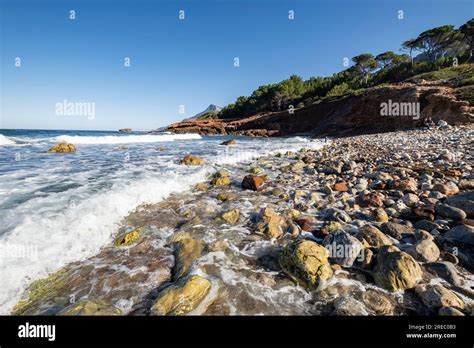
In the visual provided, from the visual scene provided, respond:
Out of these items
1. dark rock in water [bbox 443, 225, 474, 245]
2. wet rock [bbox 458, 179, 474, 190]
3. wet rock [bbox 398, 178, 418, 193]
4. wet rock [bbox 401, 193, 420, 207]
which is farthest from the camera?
wet rock [bbox 398, 178, 418, 193]

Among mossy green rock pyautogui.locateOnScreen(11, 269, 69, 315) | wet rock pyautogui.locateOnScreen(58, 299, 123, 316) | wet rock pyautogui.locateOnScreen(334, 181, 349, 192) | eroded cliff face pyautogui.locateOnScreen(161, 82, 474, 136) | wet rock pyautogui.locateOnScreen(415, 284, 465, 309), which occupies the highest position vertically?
eroded cliff face pyautogui.locateOnScreen(161, 82, 474, 136)

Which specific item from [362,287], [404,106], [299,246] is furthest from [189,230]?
[404,106]

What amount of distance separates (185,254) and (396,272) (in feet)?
8.95

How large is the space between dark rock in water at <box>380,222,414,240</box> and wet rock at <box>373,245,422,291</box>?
91cm

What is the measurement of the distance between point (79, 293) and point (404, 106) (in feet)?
97.3

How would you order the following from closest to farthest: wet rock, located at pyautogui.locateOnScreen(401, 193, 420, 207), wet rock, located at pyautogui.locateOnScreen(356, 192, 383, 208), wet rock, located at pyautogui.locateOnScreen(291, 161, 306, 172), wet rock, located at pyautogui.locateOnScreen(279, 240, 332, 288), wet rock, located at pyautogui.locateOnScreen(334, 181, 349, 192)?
wet rock, located at pyautogui.locateOnScreen(279, 240, 332, 288) → wet rock, located at pyautogui.locateOnScreen(401, 193, 420, 207) → wet rock, located at pyautogui.locateOnScreen(356, 192, 383, 208) → wet rock, located at pyautogui.locateOnScreen(334, 181, 349, 192) → wet rock, located at pyautogui.locateOnScreen(291, 161, 306, 172)

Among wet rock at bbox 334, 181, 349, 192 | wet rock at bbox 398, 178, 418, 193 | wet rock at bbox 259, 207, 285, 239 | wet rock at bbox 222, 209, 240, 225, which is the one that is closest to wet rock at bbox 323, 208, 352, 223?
wet rock at bbox 259, 207, 285, 239

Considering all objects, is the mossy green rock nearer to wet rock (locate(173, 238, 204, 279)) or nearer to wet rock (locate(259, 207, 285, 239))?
wet rock (locate(173, 238, 204, 279))

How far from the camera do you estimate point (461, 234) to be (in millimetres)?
3305

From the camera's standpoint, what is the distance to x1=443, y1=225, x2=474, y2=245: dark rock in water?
326 cm

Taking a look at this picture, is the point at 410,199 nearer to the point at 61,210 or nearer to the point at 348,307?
the point at 348,307

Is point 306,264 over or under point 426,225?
under

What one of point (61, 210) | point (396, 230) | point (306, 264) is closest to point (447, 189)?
point (396, 230)

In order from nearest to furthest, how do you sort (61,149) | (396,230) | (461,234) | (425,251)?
1. (425,251)
2. (461,234)
3. (396,230)
4. (61,149)
